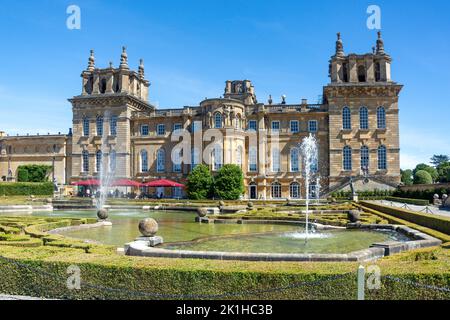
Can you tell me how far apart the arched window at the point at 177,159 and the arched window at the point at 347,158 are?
18.5 m

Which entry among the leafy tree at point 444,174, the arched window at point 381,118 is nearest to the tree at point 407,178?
the leafy tree at point 444,174

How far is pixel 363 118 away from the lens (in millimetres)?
46656

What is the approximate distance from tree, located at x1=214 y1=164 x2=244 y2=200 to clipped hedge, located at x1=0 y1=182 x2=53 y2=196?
21.1 m

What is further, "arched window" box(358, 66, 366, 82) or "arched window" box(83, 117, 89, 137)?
"arched window" box(83, 117, 89, 137)

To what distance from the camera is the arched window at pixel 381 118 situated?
46.4 m

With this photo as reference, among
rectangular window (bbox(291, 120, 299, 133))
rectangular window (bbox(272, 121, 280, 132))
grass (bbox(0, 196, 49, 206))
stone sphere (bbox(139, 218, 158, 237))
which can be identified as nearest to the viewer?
stone sphere (bbox(139, 218, 158, 237))

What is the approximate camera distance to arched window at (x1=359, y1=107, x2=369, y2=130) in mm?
46625

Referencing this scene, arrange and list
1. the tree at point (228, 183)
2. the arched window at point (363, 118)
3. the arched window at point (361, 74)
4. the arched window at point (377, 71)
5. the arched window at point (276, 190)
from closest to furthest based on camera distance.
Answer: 1. the tree at point (228, 183)
2. the arched window at point (363, 118)
3. the arched window at point (377, 71)
4. the arched window at point (361, 74)
5. the arched window at point (276, 190)

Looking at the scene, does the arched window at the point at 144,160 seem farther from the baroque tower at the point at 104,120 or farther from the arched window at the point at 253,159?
the arched window at the point at 253,159

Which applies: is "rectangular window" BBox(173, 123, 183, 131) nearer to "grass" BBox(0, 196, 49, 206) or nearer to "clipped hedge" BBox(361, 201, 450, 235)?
"grass" BBox(0, 196, 49, 206)

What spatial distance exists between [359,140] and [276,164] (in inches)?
371

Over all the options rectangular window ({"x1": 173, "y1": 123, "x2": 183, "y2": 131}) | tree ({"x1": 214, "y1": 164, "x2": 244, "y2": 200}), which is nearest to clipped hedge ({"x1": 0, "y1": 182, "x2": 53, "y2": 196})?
rectangular window ({"x1": 173, "y1": 123, "x2": 183, "y2": 131})
